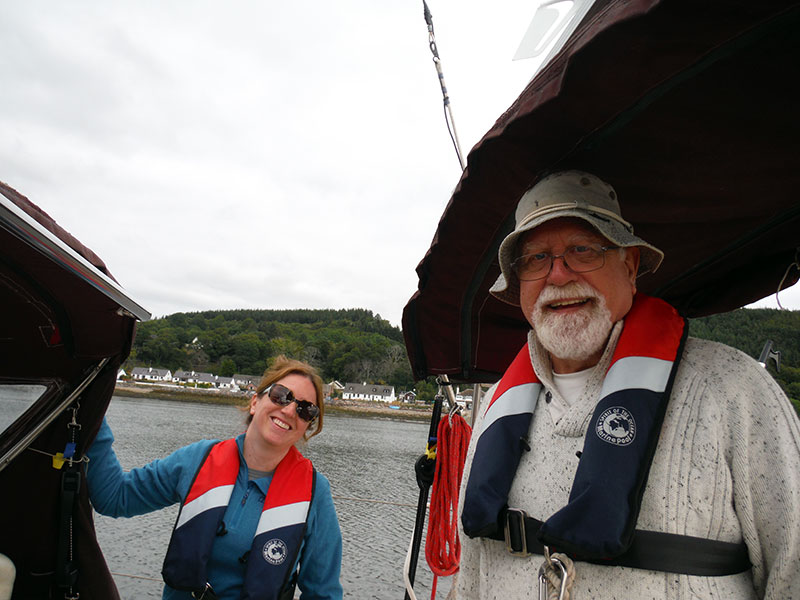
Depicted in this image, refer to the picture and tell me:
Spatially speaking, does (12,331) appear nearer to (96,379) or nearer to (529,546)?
(96,379)

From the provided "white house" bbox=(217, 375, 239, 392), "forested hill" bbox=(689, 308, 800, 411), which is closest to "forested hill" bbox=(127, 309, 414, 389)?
"white house" bbox=(217, 375, 239, 392)

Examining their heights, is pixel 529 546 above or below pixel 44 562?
above

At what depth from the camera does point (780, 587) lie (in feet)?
3.28

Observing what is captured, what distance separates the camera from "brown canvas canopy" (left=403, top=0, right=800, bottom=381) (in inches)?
38.7

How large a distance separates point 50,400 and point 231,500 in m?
1.02

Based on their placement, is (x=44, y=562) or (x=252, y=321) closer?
(x=44, y=562)

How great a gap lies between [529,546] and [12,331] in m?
2.46

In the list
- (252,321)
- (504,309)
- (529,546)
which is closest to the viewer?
(529,546)

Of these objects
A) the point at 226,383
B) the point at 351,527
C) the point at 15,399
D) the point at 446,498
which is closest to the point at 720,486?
the point at 446,498

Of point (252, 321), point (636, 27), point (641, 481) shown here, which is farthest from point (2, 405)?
point (252, 321)

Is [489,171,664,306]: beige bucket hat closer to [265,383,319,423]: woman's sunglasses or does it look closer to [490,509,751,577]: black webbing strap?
[490,509,751,577]: black webbing strap

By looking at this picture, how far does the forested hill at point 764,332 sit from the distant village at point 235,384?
69712 millimetres

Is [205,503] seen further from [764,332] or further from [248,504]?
[764,332]

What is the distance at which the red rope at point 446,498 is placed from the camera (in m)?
2.39
